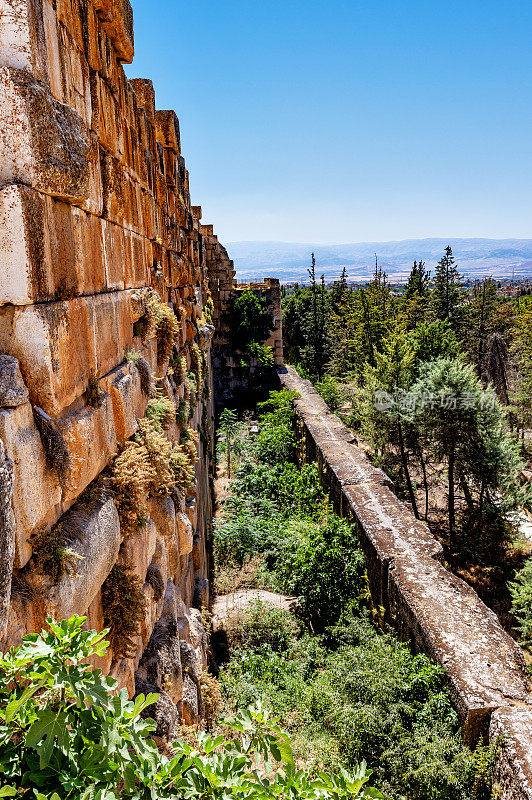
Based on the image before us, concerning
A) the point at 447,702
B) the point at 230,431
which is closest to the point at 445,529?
the point at 230,431

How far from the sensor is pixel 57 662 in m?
1.26

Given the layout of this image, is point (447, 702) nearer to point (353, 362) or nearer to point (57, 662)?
point (57, 662)

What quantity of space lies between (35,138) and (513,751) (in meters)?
4.58

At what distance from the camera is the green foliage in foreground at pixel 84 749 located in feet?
3.88

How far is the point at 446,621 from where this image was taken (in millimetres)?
5145

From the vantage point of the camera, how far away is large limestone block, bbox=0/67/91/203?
160 centimetres

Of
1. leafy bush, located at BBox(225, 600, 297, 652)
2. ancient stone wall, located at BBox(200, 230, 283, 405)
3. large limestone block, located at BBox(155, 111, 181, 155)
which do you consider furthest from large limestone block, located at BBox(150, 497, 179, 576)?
ancient stone wall, located at BBox(200, 230, 283, 405)

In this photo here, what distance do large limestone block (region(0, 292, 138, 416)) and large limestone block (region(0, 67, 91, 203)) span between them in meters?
0.40

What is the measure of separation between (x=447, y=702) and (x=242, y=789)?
150 inches

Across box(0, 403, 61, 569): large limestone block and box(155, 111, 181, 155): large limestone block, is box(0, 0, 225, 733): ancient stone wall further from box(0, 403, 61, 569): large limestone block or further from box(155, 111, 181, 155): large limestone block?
box(155, 111, 181, 155): large limestone block

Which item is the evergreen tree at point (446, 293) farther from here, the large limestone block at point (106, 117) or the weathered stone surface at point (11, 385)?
the weathered stone surface at point (11, 385)

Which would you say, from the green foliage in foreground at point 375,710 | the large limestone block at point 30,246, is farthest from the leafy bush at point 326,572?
the large limestone block at point 30,246

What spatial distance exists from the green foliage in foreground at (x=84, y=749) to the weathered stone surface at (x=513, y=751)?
2.92 meters

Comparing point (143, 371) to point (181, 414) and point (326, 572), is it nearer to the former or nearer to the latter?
point (181, 414)
